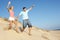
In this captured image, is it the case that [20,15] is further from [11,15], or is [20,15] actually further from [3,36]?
[3,36]

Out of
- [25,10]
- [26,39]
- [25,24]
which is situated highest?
[25,10]

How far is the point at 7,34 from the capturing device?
12.5 meters

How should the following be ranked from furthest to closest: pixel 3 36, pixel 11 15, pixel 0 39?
pixel 11 15 → pixel 3 36 → pixel 0 39

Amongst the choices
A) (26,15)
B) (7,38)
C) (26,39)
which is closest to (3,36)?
(7,38)

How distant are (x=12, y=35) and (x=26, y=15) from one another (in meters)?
1.71

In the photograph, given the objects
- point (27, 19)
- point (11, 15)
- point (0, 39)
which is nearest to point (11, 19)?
point (11, 15)

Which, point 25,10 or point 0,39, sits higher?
point 25,10

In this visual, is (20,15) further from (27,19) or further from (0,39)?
(0,39)

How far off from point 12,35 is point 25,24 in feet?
4.68

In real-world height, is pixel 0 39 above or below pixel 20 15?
below

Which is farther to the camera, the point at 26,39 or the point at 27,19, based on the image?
the point at 27,19

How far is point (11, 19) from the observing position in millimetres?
13070

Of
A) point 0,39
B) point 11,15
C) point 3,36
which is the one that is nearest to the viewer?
point 0,39

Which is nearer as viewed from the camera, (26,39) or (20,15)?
(26,39)
